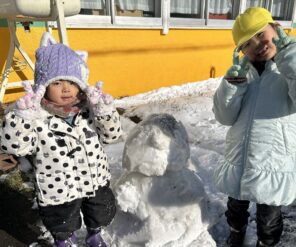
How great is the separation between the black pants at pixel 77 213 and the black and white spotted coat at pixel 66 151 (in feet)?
0.18

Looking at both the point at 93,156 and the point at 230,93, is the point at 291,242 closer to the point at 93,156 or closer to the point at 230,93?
the point at 230,93

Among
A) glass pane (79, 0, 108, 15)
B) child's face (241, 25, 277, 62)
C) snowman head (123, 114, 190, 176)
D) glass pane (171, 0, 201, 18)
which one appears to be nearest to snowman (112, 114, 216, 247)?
snowman head (123, 114, 190, 176)

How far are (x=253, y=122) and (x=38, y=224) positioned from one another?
176cm

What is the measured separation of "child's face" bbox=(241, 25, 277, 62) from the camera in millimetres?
1751

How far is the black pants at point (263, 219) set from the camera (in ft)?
6.19

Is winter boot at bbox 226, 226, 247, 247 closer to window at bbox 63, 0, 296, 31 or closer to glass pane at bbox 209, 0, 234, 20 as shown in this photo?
window at bbox 63, 0, 296, 31

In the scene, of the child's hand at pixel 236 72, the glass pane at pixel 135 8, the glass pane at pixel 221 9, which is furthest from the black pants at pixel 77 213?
the glass pane at pixel 221 9

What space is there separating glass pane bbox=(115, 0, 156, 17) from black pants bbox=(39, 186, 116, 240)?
12.8 feet

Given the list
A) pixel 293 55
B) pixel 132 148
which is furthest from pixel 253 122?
pixel 132 148

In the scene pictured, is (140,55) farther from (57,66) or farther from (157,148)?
(57,66)

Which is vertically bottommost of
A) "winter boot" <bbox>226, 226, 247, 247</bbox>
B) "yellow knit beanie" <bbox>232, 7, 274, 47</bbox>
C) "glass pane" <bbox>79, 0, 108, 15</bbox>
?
"winter boot" <bbox>226, 226, 247, 247</bbox>

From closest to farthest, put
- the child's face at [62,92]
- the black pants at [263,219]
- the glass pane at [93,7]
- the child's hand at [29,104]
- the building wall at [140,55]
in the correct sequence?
the child's hand at [29,104]
the child's face at [62,92]
the black pants at [263,219]
the building wall at [140,55]
the glass pane at [93,7]

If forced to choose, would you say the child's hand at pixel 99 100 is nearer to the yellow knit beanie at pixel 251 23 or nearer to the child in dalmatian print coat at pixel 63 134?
the child in dalmatian print coat at pixel 63 134

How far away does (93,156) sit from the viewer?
1857 millimetres
